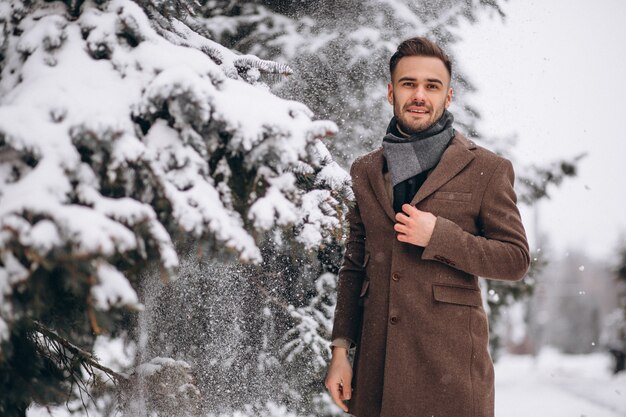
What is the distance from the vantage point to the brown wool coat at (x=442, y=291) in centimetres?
216

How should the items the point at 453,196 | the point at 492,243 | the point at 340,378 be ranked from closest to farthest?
the point at 492,243 → the point at 453,196 → the point at 340,378

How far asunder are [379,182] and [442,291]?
1.80 feet

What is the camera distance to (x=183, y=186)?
1.68m

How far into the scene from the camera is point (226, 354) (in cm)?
352

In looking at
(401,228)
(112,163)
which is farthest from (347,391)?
(112,163)

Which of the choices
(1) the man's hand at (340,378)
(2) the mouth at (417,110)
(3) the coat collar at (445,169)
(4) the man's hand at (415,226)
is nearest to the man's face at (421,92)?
(2) the mouth at (417,110)

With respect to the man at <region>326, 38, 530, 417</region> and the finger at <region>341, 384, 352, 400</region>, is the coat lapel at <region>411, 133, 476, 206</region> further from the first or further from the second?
the finger at <region>341, 384, 352, 400</region>

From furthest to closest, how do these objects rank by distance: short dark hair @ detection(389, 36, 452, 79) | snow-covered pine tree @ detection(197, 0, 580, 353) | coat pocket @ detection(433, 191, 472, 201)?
snow-covered pine tree @ detection(197, 0, 580, 353)
short dark hair @ detection(389, 36, 452, 79)
coat pocket @ detection(433, 191, 472, 201)

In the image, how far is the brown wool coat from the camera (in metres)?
2.16

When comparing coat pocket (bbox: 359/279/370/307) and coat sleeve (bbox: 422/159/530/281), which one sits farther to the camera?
coat pocket (bbox: 359/279/370/307)

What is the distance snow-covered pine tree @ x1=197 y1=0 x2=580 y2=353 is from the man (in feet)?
4.89

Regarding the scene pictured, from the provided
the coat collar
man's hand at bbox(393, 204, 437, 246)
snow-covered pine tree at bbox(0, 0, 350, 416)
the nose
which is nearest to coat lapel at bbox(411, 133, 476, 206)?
the coat collar

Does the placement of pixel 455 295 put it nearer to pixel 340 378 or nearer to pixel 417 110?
pixel 340 378

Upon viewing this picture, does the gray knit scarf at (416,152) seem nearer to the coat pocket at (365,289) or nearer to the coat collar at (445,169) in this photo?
the coat collar at (445,169)
